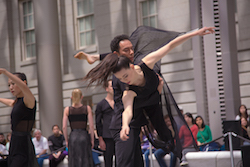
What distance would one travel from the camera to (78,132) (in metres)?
7.69

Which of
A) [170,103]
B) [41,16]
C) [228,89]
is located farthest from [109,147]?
[41,16]

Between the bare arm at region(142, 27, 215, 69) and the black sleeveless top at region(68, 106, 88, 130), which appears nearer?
the bare arm at region(142, 27, 215, 69)

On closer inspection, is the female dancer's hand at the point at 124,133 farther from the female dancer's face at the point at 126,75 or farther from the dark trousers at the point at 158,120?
the dark trousers at the point at 158,120

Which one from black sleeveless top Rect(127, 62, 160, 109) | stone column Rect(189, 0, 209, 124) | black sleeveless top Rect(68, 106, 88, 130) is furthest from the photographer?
stone column Rect(189, 0, 209, 124)

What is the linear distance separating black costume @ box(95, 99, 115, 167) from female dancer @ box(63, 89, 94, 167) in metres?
0.72

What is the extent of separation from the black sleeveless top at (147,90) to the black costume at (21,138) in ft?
4.92

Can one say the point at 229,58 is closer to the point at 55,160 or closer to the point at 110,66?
the point at 55,160

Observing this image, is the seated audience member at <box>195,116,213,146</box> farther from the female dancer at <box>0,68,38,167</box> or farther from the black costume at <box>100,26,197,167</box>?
the female dancer at <box>0,68,38,167</box>

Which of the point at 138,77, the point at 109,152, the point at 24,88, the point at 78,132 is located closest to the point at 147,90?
the point at 138,77

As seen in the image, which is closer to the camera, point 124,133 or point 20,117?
point 124,133

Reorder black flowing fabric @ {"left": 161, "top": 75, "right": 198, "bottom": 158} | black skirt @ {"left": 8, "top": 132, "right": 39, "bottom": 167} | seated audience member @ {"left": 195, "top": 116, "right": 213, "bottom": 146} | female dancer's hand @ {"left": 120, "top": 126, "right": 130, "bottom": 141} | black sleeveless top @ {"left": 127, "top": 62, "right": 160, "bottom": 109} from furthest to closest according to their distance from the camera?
seated audience member @ {"left": 195, "top": 116, "right": 213, "bottom": 146} < black skirt @ {"left": 8, "top": 132, "right": 39, "bottom": 167} < black flowing fabric @ {"left": 161, "top": 75, "right": 198, "bottom": 158} < black sleeveless top @ {"left": 127, "top": 62, "right": 160, "bottom": 109} < female dancer's hand @ {"left": 120, "top": 126, "right": 130, "bottom": 141}

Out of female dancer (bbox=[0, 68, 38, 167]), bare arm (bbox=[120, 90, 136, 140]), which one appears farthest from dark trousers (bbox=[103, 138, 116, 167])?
bare arm (bbox=[120, 90, 136, 140])

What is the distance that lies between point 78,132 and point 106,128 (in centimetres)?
118

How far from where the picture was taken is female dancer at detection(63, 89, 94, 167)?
7617mm
